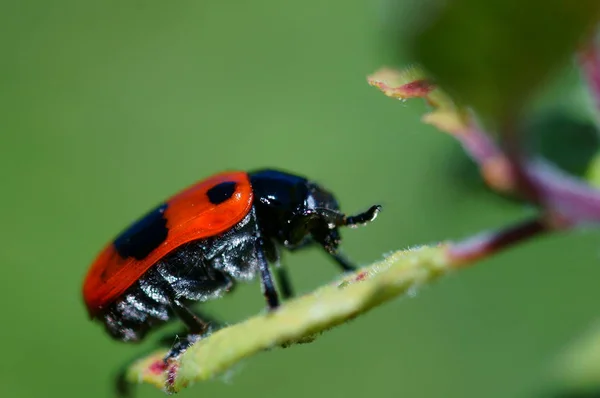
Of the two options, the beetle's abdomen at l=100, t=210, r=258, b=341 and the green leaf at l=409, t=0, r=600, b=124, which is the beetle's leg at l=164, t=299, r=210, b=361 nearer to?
the beetle's abdomen at l=100, t=210, r=258, b=341

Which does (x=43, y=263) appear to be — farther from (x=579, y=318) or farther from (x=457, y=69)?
(x=457, y=69)

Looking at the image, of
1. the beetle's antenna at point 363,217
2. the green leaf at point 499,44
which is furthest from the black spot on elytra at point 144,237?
the green leaf at point 499,44

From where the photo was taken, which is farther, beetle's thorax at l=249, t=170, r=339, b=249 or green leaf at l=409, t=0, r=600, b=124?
beetle's thorax at l=249, t=170, r=339, b=249

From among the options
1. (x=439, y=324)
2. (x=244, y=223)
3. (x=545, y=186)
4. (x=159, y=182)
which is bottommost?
(x=545, y=186)

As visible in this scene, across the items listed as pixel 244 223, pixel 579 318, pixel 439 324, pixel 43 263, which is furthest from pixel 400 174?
pixel 244 223

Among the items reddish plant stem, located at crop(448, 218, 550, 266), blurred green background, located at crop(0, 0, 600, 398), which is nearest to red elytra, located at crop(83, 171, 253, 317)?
reddish plant stem, located at crop(448, 218, 550, 266)
